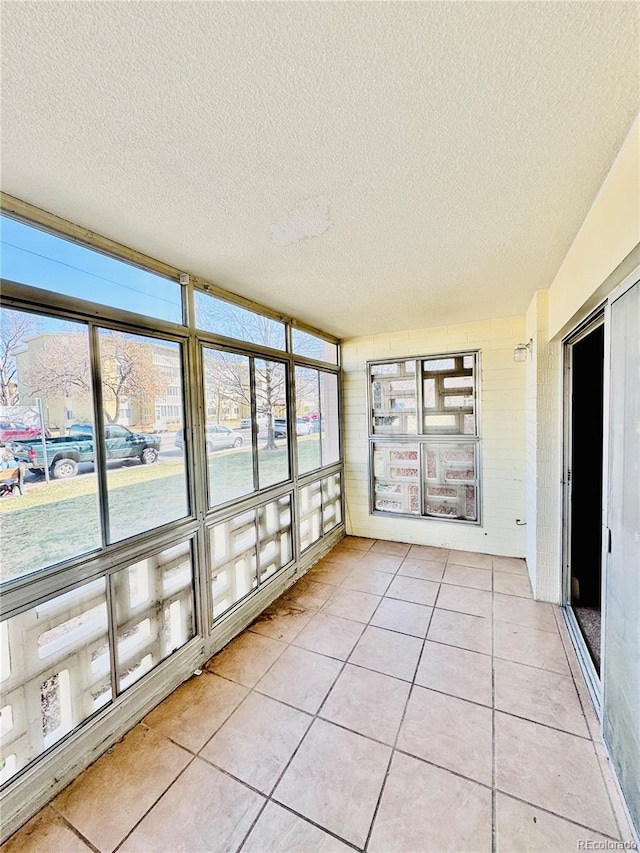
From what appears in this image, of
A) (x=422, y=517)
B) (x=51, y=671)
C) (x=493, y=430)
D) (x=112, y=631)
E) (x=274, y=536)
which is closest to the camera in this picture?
(x=51, y=671)

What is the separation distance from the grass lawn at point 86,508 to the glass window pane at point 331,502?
1.61m

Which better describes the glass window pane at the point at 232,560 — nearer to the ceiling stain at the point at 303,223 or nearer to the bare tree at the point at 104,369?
the bare tree at the point at 104,369

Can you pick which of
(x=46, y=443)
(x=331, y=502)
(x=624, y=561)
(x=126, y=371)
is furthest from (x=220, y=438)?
(x=624, y=561)

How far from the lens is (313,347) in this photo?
12.9 feet

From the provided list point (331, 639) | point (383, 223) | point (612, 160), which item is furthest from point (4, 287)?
point (331, 639)

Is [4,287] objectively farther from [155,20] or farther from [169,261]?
[155,20]

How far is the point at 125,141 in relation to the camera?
46.9 inches

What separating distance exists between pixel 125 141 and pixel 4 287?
2.60 feet

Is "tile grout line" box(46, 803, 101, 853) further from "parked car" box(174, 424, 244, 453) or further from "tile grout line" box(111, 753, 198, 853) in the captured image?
"parked car" box(174, 424, 244, 453)

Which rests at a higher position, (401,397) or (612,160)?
(612,160)

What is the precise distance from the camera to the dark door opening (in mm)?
2695

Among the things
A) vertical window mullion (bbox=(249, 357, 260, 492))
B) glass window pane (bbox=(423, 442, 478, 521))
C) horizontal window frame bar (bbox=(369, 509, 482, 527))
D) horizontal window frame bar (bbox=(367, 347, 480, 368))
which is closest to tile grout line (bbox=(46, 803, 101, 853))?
vertical window mullion (bbox=(249, 357, 260, 492))

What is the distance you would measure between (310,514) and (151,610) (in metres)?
1.98

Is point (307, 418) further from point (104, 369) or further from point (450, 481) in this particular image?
point (104, 369)
